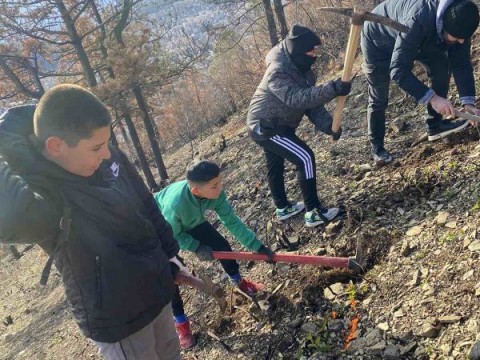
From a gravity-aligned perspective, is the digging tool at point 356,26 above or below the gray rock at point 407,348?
above

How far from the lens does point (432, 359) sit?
8.34 ft

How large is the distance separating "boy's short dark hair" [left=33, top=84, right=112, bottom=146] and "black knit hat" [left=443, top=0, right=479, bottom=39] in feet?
9.37

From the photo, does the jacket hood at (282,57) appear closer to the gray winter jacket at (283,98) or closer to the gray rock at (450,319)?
the gray winter jacket at (283,98)

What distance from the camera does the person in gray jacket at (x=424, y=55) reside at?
349 centimetres

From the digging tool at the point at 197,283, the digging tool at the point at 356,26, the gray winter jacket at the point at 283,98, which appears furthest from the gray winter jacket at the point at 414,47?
the digging tool at the point at 197,283

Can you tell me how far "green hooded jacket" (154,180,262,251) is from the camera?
3312 millimetres

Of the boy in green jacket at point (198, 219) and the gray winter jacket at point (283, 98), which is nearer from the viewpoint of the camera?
the boy in green jacket at point (198, 219)

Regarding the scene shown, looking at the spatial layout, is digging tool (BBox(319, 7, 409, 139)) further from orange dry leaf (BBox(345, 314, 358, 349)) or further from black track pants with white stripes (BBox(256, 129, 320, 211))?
orange dry leaf (BBox(345, 314, 358, 349))

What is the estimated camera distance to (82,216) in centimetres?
188

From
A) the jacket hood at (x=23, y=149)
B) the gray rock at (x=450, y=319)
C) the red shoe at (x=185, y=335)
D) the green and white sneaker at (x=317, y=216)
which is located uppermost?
the jacket hood at (x=23, y=149)

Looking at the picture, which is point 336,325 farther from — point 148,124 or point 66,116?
point 148,124

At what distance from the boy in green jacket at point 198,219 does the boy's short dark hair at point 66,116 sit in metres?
1.34

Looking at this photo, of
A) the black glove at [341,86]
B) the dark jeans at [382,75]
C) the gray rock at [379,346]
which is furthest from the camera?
the dark jeans at [382,75]

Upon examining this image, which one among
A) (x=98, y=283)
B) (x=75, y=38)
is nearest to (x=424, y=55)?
(x=98, y=283)
